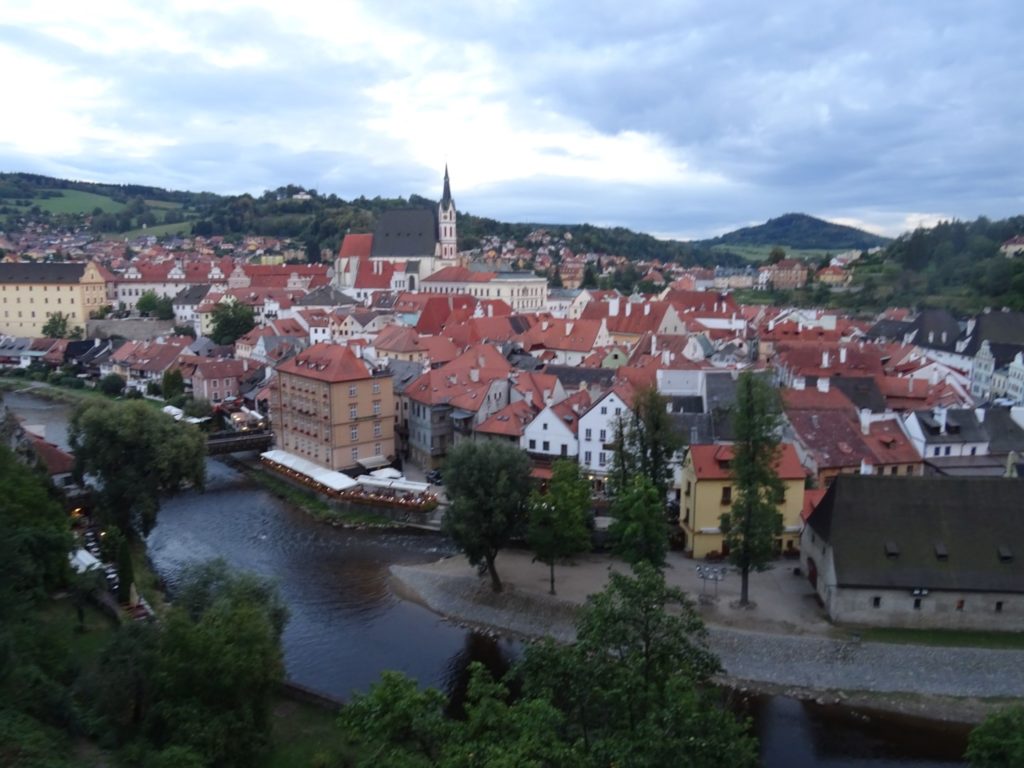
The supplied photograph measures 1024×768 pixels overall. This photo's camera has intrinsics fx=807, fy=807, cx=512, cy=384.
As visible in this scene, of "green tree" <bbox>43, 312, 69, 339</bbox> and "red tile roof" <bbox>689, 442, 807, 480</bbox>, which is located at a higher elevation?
"green tree" <bbox>43, 312, 69, 339</bbox>

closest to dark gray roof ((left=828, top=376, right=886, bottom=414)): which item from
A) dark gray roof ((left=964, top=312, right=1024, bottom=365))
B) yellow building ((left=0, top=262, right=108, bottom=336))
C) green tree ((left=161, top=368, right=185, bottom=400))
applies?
dark gray roof ((left=964, top=312, right=1024, bottom=365))

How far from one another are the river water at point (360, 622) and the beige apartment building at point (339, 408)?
3024mm

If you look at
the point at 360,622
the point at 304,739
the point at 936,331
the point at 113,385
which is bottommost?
the point at 360,622

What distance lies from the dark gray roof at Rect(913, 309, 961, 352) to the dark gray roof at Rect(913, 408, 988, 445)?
1069 inches

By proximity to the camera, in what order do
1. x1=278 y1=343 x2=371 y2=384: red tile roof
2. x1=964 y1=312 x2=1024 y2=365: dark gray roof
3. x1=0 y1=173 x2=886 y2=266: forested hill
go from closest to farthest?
x1=278 y1=343 x2=371 y2=384: red tile roof
x1=964 y1=312 x2=1024 y2=365: dark gray roof
x1=0 y1=173 x2=886 y2=266: forested hill

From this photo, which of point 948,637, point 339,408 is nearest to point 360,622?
point 339,408

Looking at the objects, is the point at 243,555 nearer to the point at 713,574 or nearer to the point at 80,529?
the point at 80,529

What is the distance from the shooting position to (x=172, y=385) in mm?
48031

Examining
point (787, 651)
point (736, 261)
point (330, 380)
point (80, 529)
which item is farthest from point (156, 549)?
point (736, 261)

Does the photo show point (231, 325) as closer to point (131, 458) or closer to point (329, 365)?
point (329, 365)

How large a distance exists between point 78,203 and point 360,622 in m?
181

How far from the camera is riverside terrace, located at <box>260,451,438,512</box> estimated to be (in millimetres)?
29031

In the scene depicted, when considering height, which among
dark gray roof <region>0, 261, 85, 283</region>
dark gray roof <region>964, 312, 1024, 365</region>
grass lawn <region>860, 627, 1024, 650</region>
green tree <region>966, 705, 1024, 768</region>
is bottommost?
grass lawn <region>860, 627, 1024, 650</region>

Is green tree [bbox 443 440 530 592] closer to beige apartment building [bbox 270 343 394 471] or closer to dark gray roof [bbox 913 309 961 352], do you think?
beige apartment building [bbox 270 343 394 471]
